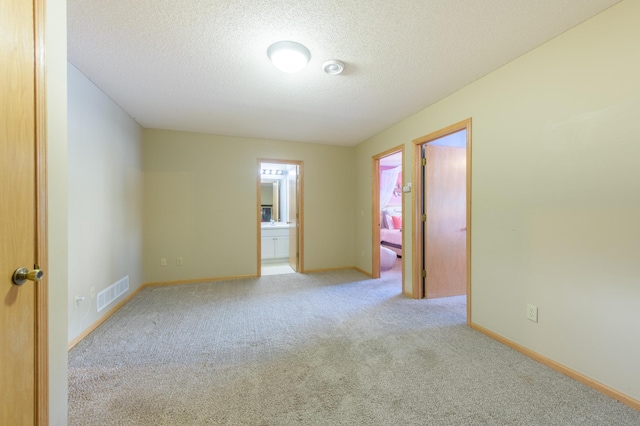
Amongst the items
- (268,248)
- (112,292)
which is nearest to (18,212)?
(112,292)

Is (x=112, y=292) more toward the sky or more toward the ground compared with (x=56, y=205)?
more toward the ground

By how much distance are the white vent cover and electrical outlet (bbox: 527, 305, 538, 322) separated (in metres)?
3.84

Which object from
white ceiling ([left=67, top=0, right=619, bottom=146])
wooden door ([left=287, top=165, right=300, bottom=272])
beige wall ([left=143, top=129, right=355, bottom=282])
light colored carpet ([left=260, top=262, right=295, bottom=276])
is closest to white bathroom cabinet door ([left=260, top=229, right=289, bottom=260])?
light colored carpet ([left=260, top=262, right=295, bottom=276])

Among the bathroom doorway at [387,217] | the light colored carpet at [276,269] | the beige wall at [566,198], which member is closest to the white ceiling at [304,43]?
the beige wall at [566,198]

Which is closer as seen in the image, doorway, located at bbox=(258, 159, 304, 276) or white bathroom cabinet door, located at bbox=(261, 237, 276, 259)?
doorway, located at bbox=(258, 159, 304, 276)

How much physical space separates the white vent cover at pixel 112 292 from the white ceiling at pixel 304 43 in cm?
205

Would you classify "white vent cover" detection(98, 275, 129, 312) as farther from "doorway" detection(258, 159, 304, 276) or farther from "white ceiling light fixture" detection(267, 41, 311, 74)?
"white ceiling light fixture" detection(267, 41, 311, 74)

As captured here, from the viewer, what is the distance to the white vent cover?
2.56m

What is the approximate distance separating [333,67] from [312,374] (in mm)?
2362

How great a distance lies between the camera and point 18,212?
2.85 feet

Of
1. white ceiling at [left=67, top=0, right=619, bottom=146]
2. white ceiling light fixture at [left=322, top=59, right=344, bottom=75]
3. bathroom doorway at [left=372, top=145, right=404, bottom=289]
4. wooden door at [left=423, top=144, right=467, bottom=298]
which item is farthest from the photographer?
bathroom doorway at [left=372, top=145, right=404, bottom=289]

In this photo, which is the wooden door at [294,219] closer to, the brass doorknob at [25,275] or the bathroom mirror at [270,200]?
the bathroom mirror at [270,200]

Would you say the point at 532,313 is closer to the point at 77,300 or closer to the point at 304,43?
the point at 304,43

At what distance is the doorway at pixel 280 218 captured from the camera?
4562 mm
